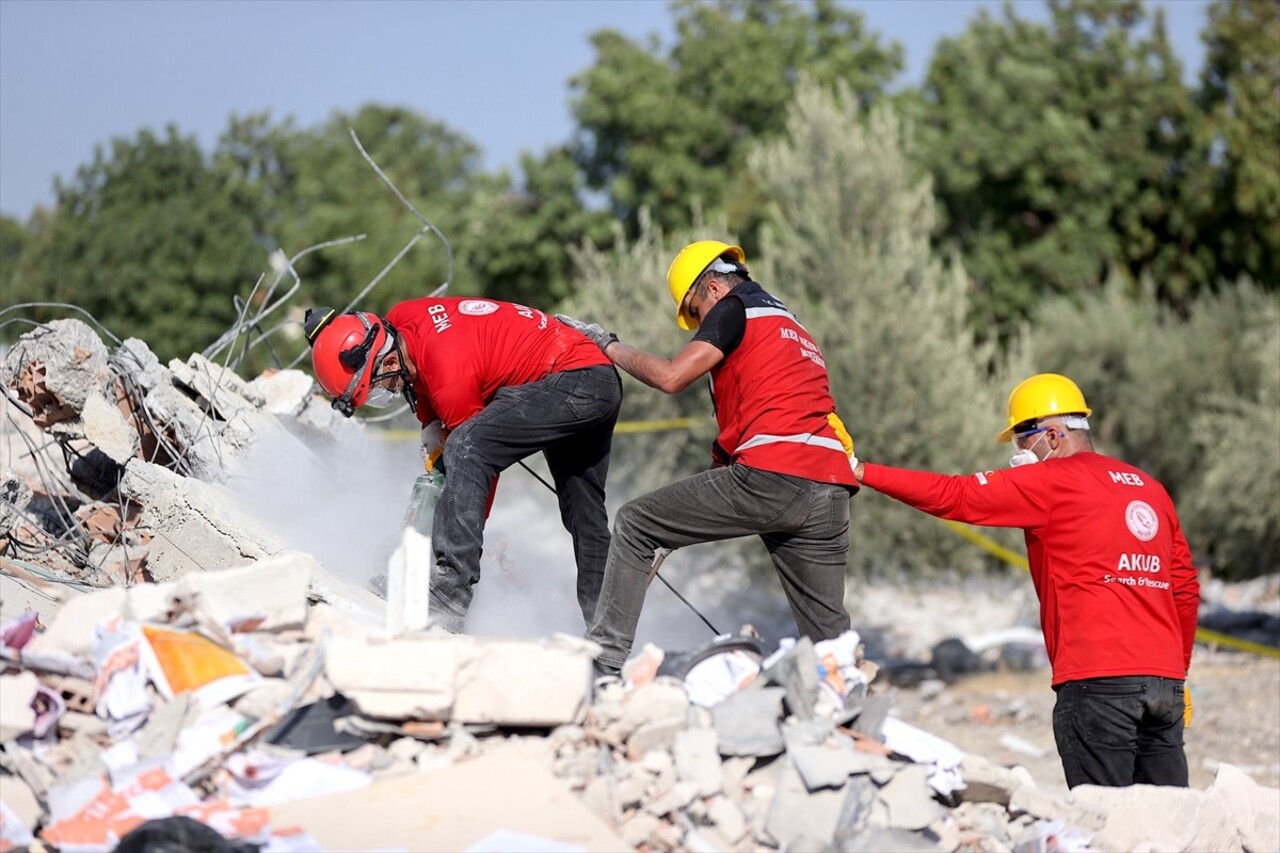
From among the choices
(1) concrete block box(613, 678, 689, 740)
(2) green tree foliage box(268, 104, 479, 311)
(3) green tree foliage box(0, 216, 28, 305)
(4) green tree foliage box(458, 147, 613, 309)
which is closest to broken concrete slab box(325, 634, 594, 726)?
(1) concrete block box(613, 678, 689, 740)

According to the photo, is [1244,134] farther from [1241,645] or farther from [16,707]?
[16,707]

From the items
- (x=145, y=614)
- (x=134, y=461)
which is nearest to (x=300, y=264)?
(x=134, y=461)

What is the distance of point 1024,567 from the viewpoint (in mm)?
15164

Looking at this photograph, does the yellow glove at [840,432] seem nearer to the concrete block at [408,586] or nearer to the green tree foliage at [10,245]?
the concrete block at [408,586]

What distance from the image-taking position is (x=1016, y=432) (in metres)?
5.46

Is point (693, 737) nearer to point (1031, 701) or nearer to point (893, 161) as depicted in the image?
point (1031, 701)

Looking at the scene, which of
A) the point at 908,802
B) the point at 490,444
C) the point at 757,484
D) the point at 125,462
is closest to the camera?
the point at 908,802

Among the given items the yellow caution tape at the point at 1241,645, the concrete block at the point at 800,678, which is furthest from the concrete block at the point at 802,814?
the yellow caution tape at the point at 1241,645

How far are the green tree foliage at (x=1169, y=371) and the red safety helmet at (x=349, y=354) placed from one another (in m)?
15.1

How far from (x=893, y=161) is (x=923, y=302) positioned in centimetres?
191

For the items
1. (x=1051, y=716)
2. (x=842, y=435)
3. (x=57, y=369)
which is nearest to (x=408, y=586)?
(x=842, y=435)

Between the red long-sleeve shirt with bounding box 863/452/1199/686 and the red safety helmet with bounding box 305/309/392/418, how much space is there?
2115mm

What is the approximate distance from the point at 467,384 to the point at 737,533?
4.33 ft

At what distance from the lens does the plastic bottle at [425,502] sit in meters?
5.79
